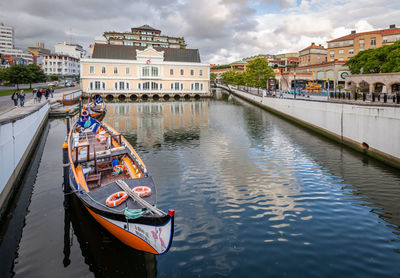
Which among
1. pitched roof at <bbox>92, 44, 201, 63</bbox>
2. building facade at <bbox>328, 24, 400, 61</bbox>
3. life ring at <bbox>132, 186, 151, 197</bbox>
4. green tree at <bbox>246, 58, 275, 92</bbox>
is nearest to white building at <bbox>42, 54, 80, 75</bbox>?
pitched roof at <bbox>92, 44, 201, 63</bbox>

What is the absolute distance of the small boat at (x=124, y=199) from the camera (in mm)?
8367

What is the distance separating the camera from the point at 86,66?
78.6 metres

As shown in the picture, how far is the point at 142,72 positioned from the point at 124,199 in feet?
254

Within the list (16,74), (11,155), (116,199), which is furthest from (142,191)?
(16,74)

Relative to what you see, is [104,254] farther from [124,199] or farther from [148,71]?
[148,71]

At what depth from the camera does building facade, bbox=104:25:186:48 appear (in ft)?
379

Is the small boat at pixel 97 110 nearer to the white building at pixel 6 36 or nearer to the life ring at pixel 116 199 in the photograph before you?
the life ring at pixel 116 199

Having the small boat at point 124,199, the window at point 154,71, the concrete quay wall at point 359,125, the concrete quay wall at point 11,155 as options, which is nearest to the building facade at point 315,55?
the window at point 154,71

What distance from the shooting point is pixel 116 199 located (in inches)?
403

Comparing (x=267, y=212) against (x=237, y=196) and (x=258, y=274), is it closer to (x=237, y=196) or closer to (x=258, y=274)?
(x=237, y=196)

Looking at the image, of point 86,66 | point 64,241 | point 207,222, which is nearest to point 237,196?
point 207,222

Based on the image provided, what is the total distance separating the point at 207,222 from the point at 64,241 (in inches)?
224

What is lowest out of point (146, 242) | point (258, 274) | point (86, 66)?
point (258, 274)

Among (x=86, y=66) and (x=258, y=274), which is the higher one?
(x=86, y=66)
